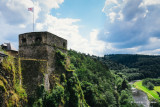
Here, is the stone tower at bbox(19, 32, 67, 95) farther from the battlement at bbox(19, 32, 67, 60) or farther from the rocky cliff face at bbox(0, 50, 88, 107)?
the rocky cliff face at bbox(0, 50, 88, 107)

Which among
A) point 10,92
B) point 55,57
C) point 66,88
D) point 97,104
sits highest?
point 55,57

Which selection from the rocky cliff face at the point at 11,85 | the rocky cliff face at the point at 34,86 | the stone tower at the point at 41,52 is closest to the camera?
the rocky cliff face at the point at 11,85

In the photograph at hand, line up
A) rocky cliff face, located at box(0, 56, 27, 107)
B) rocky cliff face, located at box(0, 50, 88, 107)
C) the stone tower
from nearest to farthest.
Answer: rocky cliff face, located at box(0, 56, 27, 107)
rocky cliff face, located at box(0, 50, 88, 107)
the stone tower

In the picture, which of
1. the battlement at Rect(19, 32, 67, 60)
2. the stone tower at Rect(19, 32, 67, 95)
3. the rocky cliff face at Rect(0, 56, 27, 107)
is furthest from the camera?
the battlement at Rect(19, 32, 67, 60)

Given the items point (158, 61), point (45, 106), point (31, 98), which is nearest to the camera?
point (31, 98)

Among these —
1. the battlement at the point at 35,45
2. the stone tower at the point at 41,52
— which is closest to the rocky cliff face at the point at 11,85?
the stone tower at the point at 41,52

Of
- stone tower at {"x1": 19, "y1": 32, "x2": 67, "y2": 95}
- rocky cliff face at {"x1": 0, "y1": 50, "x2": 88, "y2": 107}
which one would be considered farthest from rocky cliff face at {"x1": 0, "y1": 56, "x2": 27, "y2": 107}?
stone tower at {"x1": 19, "y1": 32, "x2": 67, "y2": 95}

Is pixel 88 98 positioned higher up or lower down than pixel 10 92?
lower down

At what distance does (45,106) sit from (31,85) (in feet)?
11.5

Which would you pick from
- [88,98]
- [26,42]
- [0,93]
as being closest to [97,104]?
[88,98]

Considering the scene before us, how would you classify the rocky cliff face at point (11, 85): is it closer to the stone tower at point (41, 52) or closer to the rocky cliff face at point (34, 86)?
the rocky cliff face at point (34, 86)

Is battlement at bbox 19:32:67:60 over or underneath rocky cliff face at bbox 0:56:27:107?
over

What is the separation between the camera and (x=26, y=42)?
62.0 ft

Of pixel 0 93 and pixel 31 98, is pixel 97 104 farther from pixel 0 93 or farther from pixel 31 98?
pixel 0 93
